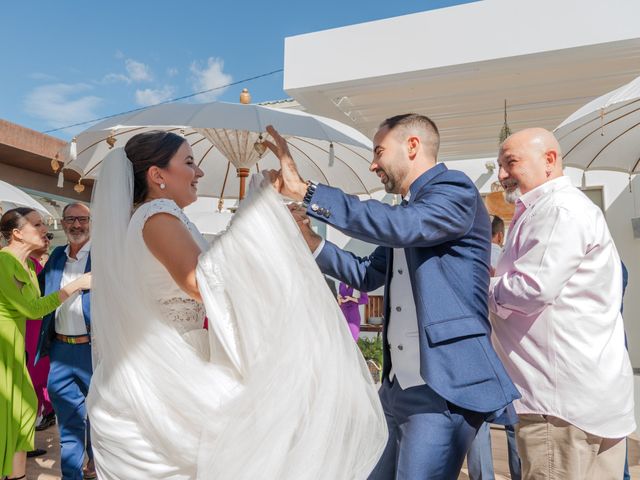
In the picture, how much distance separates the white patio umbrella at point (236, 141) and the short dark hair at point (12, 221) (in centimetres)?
48

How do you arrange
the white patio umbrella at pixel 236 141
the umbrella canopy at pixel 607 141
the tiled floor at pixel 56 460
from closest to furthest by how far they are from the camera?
the white patio umbrella at pixel 236 141
the tiled floor at pixel 56 460
the umbrella canopy at pixel 607 141

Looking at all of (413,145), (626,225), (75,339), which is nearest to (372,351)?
(626,225)

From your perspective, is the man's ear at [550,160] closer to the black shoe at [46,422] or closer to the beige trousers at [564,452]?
the beige trousers at [564,452]

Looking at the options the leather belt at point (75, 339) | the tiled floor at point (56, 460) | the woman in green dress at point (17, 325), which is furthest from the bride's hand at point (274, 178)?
the tiled floor at point (56, 460)

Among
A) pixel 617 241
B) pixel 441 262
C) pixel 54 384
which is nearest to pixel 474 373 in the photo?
pixel 441 262

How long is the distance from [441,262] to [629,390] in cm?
101

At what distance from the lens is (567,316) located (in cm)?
203

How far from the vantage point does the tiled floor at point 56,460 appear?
13.3 feet

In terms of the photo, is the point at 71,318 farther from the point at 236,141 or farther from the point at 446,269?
the point at 446,269

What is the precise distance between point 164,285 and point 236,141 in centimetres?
229

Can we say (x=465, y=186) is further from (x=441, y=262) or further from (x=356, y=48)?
(x=356, y=48)

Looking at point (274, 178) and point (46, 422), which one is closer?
point (274, 178)

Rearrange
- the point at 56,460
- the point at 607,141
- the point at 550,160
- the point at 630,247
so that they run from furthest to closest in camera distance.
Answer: the point at 630,247
the point at 607,141
the point at 56,460
the point at 550,160

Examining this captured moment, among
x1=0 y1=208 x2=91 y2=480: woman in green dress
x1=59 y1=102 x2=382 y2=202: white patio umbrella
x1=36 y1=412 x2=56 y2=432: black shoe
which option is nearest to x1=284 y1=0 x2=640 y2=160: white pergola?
x1=59 y1=102 x2=382 y2=202: white patio umbrella
